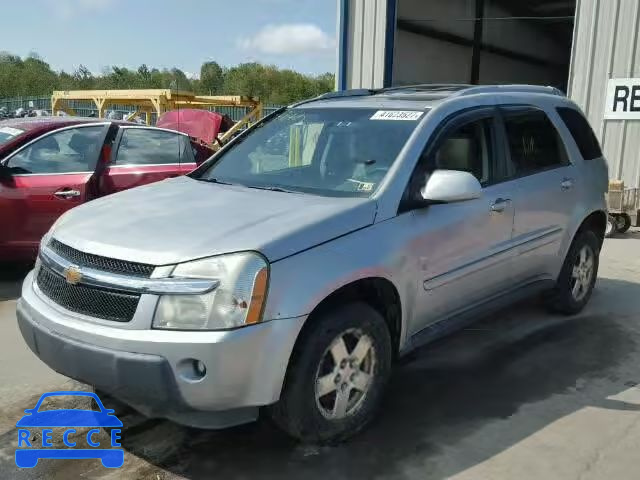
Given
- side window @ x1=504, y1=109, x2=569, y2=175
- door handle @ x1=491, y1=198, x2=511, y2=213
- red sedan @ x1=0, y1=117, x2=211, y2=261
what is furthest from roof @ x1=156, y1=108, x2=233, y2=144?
door handle @ x1=491, y1=198, x2=511, y2=213

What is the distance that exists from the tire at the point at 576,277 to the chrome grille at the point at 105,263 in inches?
136

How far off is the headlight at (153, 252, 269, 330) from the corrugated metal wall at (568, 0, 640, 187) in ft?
25.7

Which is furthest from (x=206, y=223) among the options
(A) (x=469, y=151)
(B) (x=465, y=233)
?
(A) (x=469, y=151)

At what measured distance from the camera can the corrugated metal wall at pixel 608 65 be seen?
28.3ft

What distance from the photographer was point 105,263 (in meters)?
2.79

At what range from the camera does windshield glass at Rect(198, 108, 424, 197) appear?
11.6ft

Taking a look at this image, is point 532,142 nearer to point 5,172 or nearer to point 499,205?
point 499,205

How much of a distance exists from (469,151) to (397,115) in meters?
0.53

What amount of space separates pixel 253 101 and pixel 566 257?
15602mm

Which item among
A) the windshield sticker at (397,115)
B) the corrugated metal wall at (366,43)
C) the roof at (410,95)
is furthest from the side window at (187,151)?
the corrugated metal wall at (366,43)

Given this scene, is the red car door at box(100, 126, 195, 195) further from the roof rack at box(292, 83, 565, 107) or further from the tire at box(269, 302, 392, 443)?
the tire at box(269, 302, 392, 443)

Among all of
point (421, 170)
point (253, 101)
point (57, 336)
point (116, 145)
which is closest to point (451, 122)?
point (421, 170)

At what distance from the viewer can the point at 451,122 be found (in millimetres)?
3770

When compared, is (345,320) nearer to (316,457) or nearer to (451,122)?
(316,457)
